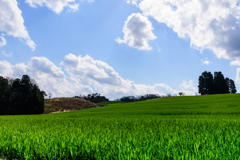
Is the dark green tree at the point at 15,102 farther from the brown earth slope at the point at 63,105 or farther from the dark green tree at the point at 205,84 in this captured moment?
the dark green tree at the point at 205,84

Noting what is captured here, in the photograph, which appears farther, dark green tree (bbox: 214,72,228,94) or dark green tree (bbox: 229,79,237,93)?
dark green tree (bbox: 229,79,237,93)

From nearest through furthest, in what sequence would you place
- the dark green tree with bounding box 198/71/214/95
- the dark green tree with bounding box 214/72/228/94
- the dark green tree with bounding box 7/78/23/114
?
the dark green tree with bounding box 7/78/23/114 < the dark green tree with bounding box 214/72/228/94 < the dark green tree with bounding box 198/71/214/95

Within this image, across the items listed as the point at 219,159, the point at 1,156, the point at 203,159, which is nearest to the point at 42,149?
the point at 1,156

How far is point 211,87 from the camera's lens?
265 feet

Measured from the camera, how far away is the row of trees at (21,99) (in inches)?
1581

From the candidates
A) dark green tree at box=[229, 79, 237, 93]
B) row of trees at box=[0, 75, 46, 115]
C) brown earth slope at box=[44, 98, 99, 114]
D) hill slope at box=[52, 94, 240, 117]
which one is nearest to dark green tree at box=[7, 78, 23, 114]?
row of trees at box=[0, 75, 46, 115]

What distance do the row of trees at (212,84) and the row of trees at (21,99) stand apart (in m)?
79.0

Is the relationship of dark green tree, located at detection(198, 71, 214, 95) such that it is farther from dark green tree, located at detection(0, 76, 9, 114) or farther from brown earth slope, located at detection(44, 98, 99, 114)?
dark green tree, located at detection(0, 76, 9, 114)

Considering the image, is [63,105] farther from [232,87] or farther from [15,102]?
[232,87]

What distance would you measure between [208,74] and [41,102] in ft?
272

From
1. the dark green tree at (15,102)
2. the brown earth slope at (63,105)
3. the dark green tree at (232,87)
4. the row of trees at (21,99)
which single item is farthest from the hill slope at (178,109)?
the dark green tree at (232,87)

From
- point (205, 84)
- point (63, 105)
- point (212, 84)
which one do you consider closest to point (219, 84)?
point (212, 84)

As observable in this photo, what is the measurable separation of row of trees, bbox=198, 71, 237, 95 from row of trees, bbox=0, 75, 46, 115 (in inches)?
3110

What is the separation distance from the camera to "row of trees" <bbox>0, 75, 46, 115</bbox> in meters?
40.2
